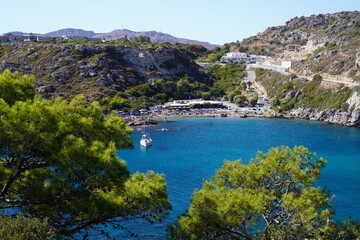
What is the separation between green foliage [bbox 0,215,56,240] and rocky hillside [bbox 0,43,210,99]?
70.7m

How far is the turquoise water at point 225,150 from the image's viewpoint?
3041cm

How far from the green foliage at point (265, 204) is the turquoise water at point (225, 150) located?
10488 mm

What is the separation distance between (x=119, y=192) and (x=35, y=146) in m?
3.41

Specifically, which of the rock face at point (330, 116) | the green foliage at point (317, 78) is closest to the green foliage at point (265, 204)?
the rock face at point (330, 116)

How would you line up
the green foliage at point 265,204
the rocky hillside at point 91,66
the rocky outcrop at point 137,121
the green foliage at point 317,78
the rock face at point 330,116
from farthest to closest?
the rocky hillside at point 91,66 → the green foliage at point 317,78 → the rocky outcrop at point 137,121 → the rock face at point 330,116 → the green foliage at point 265,204

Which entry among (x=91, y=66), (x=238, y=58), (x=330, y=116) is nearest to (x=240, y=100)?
(x=330, y=116)

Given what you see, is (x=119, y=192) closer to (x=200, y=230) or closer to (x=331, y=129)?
(x=200, y=230)

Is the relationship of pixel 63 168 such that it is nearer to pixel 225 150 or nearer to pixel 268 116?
pixel 225 150

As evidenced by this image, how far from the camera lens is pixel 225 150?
48781 millimetres

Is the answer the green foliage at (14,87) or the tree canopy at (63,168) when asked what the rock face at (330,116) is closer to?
the tree canopy at (63,168)

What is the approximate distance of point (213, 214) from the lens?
13797 millimetres

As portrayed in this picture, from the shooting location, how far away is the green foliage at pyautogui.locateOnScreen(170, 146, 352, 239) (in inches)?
537

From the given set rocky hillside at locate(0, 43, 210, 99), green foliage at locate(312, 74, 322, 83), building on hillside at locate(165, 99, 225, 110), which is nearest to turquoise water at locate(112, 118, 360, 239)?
building on hillside at locate(165, 99, 225, 110)

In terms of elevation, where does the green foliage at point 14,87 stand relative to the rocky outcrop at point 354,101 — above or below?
above
